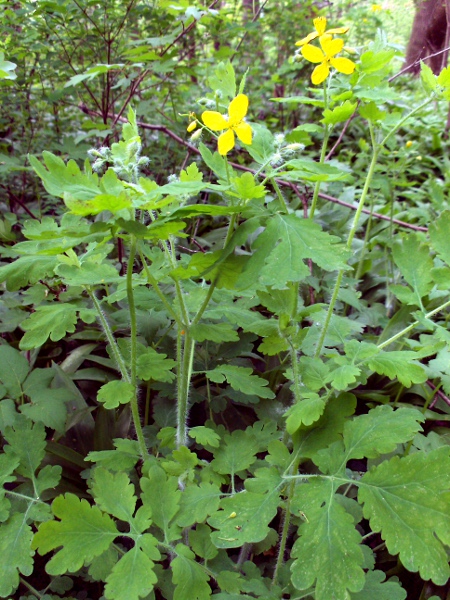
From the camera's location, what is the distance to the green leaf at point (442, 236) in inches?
46.7

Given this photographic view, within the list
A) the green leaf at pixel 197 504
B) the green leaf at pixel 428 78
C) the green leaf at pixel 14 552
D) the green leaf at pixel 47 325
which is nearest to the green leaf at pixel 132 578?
the green leaf at pixel 197 504

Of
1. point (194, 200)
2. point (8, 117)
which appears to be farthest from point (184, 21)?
point (8, 117)

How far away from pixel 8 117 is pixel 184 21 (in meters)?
1.25

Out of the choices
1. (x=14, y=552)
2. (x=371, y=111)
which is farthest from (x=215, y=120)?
(x=14, y=552)

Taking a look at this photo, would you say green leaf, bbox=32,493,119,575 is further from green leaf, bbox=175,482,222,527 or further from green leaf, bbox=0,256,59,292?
green leaf, bbox=0,256,59,292

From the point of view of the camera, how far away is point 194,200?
278 centimetres

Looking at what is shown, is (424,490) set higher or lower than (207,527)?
higher

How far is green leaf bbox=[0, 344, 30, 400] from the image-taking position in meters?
1.29

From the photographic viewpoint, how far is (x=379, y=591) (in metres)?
0.96

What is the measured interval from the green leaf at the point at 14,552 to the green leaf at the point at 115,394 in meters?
0.35

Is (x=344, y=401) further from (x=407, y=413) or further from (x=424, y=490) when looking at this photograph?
(x=424, y=490)

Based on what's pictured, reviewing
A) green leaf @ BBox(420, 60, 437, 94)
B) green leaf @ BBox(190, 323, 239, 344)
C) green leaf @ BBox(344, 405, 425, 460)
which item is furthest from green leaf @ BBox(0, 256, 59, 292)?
green leaf @ BBox(420, 60, 437, 94)

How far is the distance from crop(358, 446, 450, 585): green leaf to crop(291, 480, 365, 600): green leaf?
0.20 feet

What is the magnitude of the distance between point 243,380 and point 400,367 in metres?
0.41
